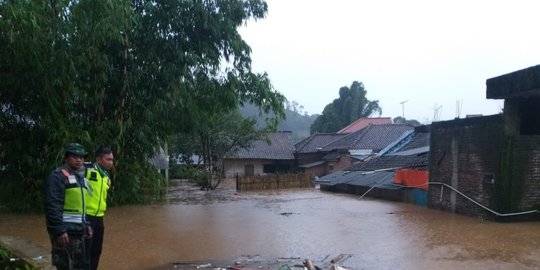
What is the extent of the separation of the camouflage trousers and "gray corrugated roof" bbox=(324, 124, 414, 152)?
102 ft

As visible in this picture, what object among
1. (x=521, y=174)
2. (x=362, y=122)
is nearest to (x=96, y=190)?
(x=521, y=174)

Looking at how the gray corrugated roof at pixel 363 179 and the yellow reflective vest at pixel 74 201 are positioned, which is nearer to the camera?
the yellow reflective vest at pixel 74 201

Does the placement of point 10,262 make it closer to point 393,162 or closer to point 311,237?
point 311,237

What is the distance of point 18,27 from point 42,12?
0.87m

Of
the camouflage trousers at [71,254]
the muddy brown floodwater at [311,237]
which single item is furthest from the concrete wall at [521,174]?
the camouflage trousers at [71,254]

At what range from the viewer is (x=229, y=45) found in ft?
49.1

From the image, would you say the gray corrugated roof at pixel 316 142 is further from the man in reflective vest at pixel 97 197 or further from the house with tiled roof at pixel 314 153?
the man in reflective vest at pixel 97 197

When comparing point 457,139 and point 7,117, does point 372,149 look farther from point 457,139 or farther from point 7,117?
point 7,117

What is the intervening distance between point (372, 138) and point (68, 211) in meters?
32.7

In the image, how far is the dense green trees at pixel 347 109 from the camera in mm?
49550

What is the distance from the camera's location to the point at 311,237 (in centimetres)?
950

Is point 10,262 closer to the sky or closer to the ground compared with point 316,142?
closer to the ground

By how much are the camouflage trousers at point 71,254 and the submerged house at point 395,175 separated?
1288cm

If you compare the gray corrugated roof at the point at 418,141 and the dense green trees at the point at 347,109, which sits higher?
the dense green trees at the point at 347,109
